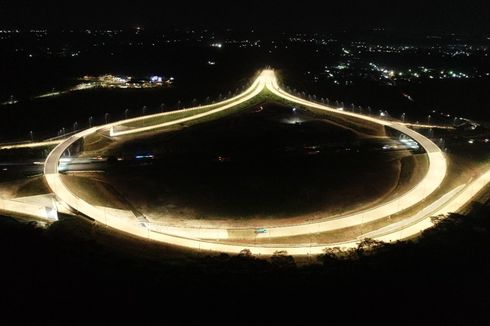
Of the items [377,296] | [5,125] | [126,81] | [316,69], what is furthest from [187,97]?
[377,296]

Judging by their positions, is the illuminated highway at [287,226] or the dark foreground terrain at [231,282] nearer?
the dark foreground terrain at [231,282]

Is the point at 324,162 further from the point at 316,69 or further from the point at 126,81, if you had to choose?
the point at 316,69

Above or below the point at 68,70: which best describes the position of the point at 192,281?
below

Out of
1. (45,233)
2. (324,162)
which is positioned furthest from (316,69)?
(45,233)

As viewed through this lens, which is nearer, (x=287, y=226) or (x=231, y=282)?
(x=231, y=282)

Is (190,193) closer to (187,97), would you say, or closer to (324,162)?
(324,162)

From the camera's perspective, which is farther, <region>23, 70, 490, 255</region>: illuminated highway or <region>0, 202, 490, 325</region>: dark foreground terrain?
<region>23, 70, 490, 255</region>: illuminated highway

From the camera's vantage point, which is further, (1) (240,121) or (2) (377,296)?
(1) (240,121)

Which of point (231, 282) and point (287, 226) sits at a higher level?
point (231, 282)

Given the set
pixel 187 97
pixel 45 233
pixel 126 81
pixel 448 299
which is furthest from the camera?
pixel 126 81

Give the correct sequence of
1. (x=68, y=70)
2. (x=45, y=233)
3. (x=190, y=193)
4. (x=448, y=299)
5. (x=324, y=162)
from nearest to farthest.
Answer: (x=448, y=299) < (x=45, y=233) < (x=190, y=193) < (x=324, y=162) < (x=68, y=70)
